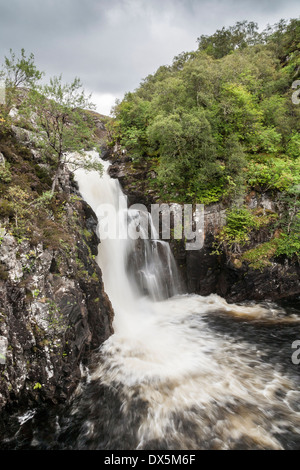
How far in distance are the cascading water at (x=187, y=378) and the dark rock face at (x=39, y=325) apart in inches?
43.9

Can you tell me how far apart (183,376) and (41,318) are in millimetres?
4465

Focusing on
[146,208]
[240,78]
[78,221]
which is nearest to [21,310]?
[78,221]

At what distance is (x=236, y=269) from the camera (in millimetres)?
10898

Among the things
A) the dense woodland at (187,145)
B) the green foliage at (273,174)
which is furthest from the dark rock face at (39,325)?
the green foliage at (273,174)

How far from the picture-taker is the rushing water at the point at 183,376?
16.3ft

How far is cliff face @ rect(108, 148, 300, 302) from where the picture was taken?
11.0 meters

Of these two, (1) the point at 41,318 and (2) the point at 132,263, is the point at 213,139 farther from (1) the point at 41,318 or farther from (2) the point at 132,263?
(1) the point at 41,318

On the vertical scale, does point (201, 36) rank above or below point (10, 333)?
above

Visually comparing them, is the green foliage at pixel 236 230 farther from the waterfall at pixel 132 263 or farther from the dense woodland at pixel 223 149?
the waterfall at pixel 132 263

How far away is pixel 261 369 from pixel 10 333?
721 cm

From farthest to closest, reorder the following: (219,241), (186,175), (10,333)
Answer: (186,175) → (219,241) → (10,333)

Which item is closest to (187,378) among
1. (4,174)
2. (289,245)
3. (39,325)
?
(39,325)

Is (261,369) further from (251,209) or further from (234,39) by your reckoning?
(234,39)

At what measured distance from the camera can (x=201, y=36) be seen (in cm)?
3059
